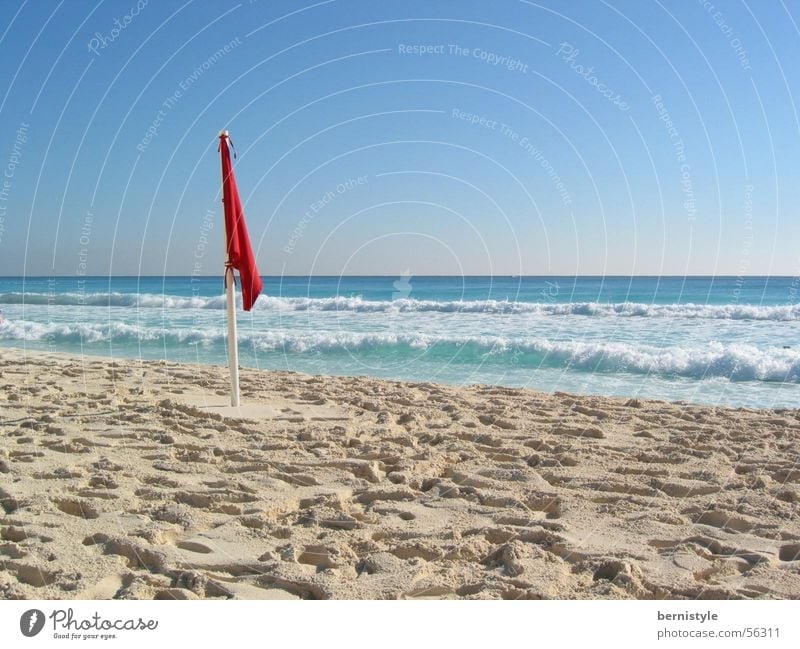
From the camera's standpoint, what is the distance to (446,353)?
15.6 meters

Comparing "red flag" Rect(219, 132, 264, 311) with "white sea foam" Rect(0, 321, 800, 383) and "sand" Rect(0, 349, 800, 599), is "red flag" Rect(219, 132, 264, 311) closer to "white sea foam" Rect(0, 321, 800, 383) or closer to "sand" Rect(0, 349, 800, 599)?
"sand" Rect(0, 349, 800, 599)

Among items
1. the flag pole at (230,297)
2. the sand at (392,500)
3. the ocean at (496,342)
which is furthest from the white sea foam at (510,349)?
the flag pole at (230,297)

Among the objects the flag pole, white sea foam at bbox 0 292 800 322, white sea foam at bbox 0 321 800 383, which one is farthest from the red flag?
white sea foam at bbox 0 292 800 322

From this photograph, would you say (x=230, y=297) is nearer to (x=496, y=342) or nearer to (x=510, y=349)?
(x=510, y=349)

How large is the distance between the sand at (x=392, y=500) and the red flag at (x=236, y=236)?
1496 millimetres

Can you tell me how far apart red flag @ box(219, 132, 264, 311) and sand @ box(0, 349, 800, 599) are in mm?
1496

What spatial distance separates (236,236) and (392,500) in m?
3.50

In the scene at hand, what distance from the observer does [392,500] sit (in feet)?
16.3

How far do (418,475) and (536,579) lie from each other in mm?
1923

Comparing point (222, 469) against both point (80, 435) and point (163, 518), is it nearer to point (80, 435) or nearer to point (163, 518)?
point (163, 518)

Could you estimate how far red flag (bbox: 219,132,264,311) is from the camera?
6.95 m

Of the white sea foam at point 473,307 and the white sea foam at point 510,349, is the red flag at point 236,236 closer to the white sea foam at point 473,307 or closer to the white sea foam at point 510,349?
the white sea foam at point 510,349

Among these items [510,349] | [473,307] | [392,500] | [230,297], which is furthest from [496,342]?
[473,307]

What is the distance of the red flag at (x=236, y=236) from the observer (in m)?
6.95
